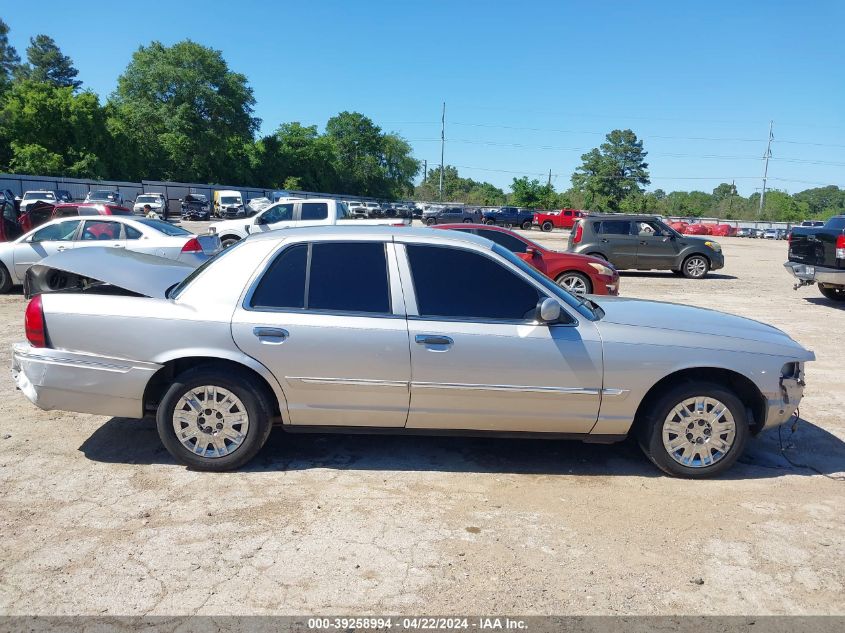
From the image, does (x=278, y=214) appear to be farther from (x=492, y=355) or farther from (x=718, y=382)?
(x=718, y=382)

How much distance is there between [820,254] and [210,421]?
39.7 feet

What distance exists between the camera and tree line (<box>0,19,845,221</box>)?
5362 cm

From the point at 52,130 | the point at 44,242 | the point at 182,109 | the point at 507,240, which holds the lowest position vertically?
the point at 44,242

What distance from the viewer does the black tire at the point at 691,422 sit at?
4.33 metres

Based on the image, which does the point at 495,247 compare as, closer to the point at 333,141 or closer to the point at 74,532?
the point at 74,532

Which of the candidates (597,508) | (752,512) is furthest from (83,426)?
(752,512)

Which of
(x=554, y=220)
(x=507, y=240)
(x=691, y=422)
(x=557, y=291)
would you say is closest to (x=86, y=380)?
(x=557, y=291)

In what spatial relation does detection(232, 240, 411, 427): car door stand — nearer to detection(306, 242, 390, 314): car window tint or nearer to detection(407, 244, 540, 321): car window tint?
detection(306, 242, 390, 314): car window tint

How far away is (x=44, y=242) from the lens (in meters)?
11.3

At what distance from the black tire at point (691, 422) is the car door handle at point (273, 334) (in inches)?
99.5

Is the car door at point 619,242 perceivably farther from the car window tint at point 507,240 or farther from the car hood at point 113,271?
the car hood at point 113,271

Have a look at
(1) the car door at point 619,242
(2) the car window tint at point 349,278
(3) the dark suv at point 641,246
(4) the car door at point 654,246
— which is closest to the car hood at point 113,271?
(2) the car window tint at point 349,278

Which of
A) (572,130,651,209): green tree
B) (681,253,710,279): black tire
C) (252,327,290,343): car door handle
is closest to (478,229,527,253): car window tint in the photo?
(252,327,290,343): car door handle

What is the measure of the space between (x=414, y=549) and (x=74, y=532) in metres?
1.95
